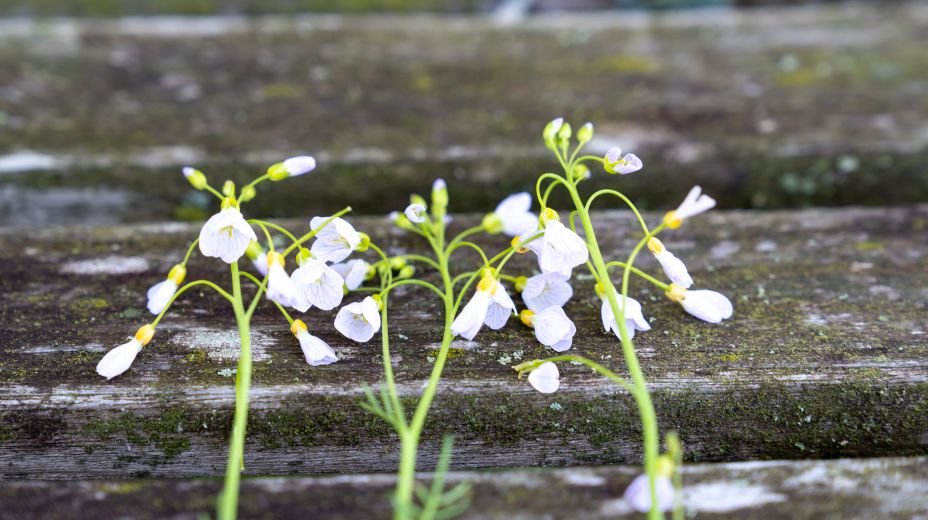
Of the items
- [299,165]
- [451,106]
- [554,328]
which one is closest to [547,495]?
[554,328]

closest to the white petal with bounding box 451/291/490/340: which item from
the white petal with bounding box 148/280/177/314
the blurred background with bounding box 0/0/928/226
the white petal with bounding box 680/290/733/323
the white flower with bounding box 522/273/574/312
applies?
the white flower with bounding box 522/273/574/312

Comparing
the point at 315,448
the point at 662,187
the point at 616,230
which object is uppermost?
the point at 662,187

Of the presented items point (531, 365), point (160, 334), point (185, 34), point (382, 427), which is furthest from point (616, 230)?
point (185, 34)

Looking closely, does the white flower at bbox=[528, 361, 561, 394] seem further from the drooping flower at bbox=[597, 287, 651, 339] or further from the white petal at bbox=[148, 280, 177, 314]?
the white petal at bbox=[148, 280, 177, 314]

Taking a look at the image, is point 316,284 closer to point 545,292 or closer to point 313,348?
point 313,348

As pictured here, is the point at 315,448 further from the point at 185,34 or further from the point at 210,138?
the point at 185,34

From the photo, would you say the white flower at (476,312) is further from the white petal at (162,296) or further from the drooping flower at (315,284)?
the white petal at (162,296)

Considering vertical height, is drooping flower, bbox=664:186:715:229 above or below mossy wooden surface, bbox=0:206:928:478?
above
